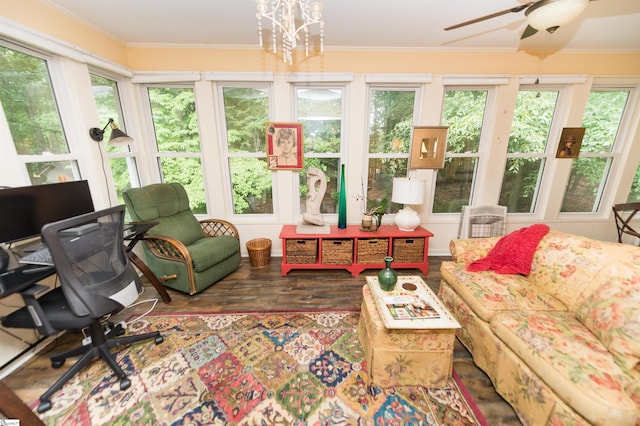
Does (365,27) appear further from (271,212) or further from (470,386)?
(470,386)

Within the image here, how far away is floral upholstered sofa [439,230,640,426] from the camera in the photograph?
3.10ft

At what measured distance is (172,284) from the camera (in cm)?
222

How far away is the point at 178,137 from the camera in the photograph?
2.81 m

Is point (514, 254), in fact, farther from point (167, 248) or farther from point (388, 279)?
point (167, 248)

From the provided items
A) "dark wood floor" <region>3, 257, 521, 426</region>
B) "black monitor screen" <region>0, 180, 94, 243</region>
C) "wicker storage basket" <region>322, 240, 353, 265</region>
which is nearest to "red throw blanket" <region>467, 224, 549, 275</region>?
"dark wood floor" <region>3, 257, 521, 426</region>

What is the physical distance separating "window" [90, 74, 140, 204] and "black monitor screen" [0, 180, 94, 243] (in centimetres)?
68

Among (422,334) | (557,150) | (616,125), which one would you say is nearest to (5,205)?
(422,334)

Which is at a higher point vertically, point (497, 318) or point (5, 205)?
point (5, 205)

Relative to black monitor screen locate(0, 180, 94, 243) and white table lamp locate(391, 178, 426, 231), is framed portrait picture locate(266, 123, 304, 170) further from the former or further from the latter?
Result: black monitor screen locate(0, 180, 94, 243)

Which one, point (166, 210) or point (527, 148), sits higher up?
point (527, 148)

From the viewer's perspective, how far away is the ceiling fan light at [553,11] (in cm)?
123

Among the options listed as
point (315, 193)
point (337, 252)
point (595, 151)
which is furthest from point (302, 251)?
point (595, 151)

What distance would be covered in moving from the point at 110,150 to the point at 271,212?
1.79 meters

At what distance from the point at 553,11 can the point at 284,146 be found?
2.31 m
